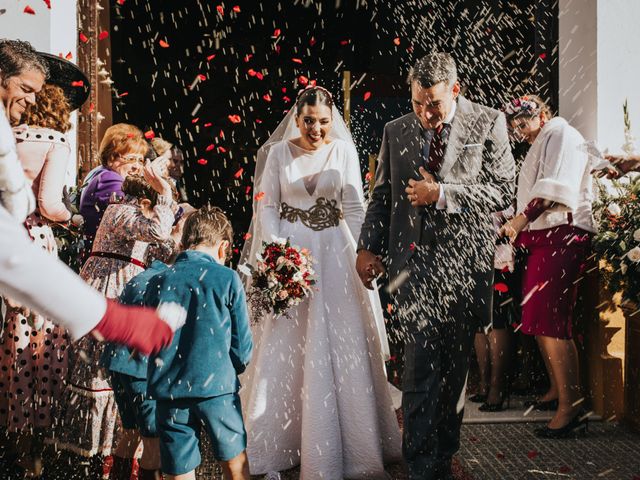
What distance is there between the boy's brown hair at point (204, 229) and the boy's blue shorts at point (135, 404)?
73 cm

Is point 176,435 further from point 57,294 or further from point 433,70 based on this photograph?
point 433,70

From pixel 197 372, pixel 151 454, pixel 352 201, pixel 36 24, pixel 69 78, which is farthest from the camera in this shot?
pixel 36 24

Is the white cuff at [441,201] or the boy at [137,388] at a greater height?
the white cuff at [441,201]

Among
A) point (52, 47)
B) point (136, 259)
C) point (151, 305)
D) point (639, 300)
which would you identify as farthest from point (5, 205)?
point (639, 300)

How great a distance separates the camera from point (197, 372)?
279 centimetres

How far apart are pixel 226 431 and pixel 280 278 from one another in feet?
3.50

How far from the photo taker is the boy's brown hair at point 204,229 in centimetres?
299

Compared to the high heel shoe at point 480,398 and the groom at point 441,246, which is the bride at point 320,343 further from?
the high heel shoe at point 480,398

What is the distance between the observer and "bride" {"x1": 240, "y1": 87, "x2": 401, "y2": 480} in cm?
376

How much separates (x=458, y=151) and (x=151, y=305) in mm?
1769

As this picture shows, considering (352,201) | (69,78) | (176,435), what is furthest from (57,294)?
(69,78)

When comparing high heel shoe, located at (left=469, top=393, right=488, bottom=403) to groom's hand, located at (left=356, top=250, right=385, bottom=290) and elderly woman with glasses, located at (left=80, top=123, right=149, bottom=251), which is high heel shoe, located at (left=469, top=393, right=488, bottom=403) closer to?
groom's hand, located at (left=356, top=250, right=385, bottom=290)

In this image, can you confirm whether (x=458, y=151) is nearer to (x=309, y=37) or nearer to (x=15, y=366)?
(x=15, y=366)

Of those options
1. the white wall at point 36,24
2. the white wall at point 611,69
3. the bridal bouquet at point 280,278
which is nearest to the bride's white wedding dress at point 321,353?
the bridal bouquet at point 280,278
